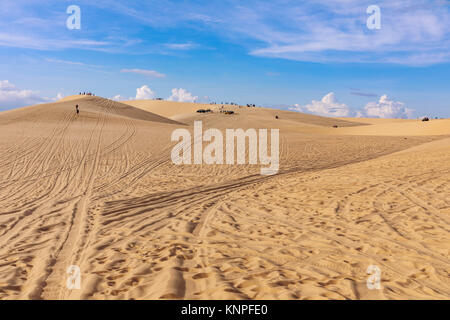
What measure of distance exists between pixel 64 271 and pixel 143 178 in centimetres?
788

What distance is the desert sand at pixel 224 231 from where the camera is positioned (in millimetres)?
4488

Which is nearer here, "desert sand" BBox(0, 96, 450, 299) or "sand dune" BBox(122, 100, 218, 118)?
"desert sand" BBox(0, 96, 450, 299)

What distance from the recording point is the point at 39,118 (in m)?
37.2

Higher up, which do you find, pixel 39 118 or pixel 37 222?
pixel 39 118

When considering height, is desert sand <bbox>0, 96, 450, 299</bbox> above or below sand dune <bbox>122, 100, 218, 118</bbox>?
below

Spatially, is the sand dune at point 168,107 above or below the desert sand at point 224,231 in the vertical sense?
above

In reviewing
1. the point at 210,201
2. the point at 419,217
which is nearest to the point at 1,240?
the point at 210,201

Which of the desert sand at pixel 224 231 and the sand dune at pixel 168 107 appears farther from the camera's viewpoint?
the sand dune at pixel 168 107

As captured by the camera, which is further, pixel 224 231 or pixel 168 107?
pixel 168 107

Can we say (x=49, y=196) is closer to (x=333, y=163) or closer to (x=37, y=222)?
(x=37, y=222)

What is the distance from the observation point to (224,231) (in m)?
6.89

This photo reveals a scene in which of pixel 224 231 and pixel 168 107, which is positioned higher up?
pixel 168 107

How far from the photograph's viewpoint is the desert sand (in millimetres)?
4488
